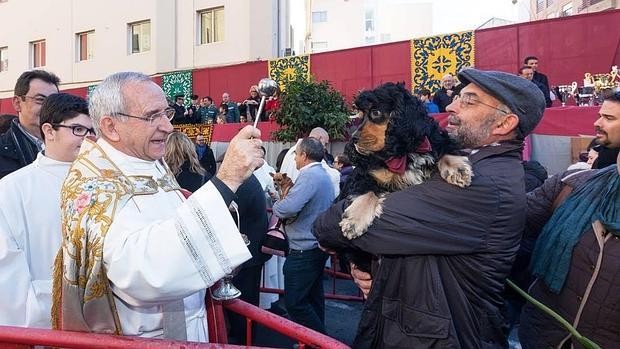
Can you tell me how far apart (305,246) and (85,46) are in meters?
25.0

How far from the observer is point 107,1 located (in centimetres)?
2462

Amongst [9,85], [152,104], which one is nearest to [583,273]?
[152,104]

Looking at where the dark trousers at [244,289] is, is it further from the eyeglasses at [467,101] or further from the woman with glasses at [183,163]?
the eyeglasses at [467,101]

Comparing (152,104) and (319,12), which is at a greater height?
(319,12)

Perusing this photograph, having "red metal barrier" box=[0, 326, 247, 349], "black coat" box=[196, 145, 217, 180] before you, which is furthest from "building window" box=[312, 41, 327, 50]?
"red metal barrier" box=[0, 326, 247, 349]

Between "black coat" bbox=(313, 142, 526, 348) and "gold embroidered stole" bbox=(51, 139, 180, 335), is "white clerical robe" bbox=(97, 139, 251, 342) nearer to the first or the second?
"gold embroidered stole" bbox=(51, 139, 180, 335)

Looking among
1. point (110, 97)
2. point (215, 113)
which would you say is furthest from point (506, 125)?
point (215, 113)

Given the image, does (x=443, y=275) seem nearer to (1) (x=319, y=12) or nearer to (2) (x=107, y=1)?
(2) (x=107, y=1)

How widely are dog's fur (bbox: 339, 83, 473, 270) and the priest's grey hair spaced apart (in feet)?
2.92

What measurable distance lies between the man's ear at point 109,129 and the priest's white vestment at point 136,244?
4 centimetres

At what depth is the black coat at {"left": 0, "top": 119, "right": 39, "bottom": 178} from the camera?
11.5 ft

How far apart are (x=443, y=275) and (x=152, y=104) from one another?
1265 mm

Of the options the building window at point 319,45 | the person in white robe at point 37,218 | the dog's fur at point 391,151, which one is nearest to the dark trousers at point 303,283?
the person in white robe at point 37,218

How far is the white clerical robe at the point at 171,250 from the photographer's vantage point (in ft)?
5.16
